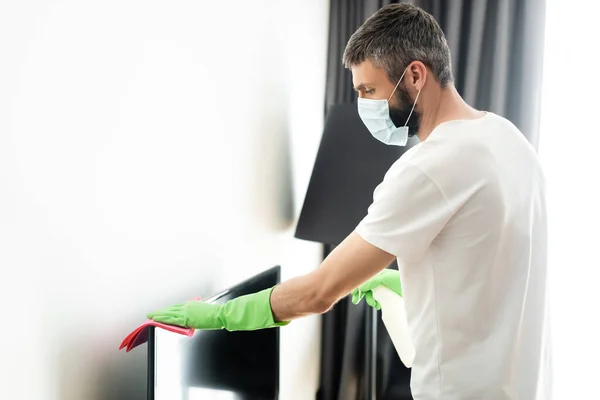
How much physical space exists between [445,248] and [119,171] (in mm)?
710

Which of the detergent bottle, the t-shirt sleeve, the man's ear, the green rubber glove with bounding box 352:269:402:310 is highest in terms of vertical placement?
the man's ear

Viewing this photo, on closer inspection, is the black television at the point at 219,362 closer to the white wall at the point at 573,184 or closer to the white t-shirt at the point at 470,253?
the white t-shirt at the point at 470,253

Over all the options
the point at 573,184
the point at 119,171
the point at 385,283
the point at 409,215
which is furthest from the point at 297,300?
the point at 573,184

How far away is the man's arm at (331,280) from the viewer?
1040 millimetres

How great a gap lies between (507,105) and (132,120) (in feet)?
5.29

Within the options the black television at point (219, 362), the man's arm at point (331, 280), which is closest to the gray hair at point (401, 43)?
the man's arm at point (331, 280)

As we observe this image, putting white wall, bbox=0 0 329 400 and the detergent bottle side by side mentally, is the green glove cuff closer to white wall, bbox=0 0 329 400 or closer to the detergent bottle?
white wall, bbox=0 0 329 400

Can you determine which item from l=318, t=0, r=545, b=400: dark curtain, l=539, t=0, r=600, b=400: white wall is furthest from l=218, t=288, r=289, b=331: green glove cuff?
l=539, t=0, r=600, b=400: white wall

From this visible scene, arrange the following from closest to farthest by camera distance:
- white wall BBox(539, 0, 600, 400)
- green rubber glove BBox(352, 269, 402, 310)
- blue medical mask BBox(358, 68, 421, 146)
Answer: blue medical mask BBox(358, 68, 421, 146) → green rubber glove BBox(352, 269, 402, 310) → white wall BBox(539, 0, 600, 400)

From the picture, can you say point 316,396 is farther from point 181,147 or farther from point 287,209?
point 181,147

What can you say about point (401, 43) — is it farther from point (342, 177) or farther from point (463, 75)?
point (463, 75)

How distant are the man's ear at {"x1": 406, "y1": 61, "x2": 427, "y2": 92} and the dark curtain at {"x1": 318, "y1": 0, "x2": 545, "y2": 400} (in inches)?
42.2

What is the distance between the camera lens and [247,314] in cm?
110

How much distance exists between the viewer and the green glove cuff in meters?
1.10
